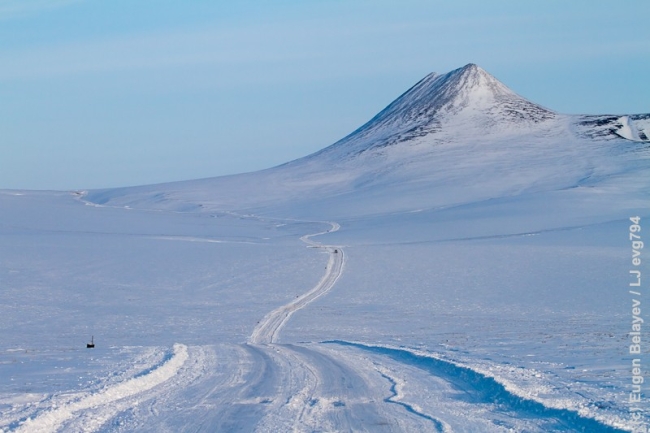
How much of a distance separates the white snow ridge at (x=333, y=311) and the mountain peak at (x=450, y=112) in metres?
40.0

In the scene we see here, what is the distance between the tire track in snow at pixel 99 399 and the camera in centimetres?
856

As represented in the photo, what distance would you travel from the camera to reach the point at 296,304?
3112 cm

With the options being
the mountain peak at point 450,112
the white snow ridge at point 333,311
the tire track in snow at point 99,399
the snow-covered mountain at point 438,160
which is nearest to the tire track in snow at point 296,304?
the white snow ridge at point 333,311

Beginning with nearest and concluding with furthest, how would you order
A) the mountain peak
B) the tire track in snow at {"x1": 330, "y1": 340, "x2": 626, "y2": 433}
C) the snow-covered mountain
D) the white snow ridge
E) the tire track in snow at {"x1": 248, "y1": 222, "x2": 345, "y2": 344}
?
the tire track in snow at {"x1": 330, "y1": 340, "x2": 626, "y2": 433}, the white snow ridge, the tire track in snow at {"x1": 248, "y1": 222, "x2": 345, "y2": 344}, the snow-covered mountain, the mountain peak

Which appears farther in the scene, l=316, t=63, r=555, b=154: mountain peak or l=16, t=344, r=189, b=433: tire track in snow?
l=316, t=63, r=555, b=154: mountain peak

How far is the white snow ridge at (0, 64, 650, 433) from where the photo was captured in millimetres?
9680

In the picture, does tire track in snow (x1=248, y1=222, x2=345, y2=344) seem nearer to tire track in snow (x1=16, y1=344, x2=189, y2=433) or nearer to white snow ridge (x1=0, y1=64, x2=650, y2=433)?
white snow ridge (x1=0, y1=64, x2=650, y2=433)

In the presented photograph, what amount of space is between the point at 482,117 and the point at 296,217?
241 feet

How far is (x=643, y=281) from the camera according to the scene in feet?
104

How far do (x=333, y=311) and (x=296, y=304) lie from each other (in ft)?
7.37

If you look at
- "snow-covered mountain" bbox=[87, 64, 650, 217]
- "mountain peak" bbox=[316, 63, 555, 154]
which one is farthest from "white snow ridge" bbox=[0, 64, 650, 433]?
"mountain peak" bbox=[316, 63, 555, 154]

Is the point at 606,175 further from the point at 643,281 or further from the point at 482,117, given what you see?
the point at 643,281

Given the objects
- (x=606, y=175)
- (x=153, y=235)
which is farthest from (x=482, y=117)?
(x=153, y=235)

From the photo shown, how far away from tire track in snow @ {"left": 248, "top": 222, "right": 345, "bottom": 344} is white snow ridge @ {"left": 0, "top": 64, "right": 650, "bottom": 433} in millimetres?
178
